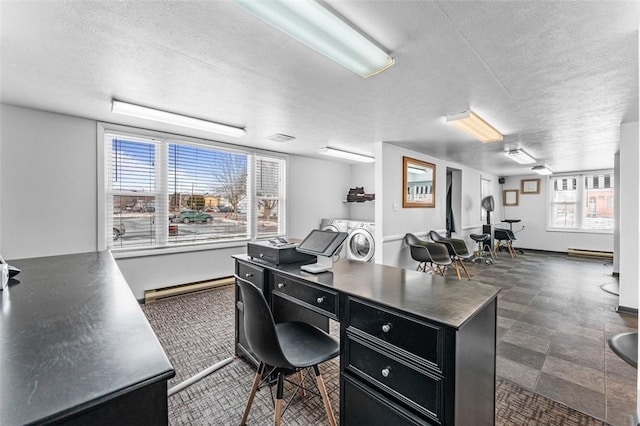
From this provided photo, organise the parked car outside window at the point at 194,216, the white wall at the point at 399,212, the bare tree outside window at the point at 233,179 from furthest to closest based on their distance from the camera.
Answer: the bare tree outside window at the point at 233,179 → the white wall at the point at 399,212 → the parked car outside window at the point at 194,216

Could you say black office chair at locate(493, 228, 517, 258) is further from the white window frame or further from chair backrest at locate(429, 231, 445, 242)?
the white window frame

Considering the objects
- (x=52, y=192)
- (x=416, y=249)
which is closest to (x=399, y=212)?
(x=416, y=249)

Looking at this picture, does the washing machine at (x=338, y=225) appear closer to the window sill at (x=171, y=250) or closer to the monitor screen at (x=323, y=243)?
the window sill at (x=171, y=250)

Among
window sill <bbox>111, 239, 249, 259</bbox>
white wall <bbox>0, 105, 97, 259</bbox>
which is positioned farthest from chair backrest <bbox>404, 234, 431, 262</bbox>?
white wall <bbox>0, 105, 97, 259</bbox>

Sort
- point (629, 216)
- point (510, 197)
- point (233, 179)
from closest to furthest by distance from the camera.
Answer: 1. point (629, 216)
2. point (233, 179)
3. point (510, 197)

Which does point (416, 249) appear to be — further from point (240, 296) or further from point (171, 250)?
point (171, 250)

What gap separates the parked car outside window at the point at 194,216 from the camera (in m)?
4.25

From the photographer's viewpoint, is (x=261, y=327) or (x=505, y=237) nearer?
(x=261, y=327)

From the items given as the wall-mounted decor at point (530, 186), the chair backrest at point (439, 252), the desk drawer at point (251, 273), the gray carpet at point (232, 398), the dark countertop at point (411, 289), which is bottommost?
the gray carpet at point (232, 398)

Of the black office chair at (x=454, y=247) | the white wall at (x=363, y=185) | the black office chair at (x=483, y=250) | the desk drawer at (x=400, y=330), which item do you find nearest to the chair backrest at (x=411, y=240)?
the black office chair at (x=454, y=247)

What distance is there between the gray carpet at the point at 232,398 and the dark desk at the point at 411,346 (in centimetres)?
47

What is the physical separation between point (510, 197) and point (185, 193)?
31.2 ft

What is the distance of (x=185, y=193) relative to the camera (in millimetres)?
4234

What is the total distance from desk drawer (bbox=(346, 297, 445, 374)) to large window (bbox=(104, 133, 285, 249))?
3.59m
